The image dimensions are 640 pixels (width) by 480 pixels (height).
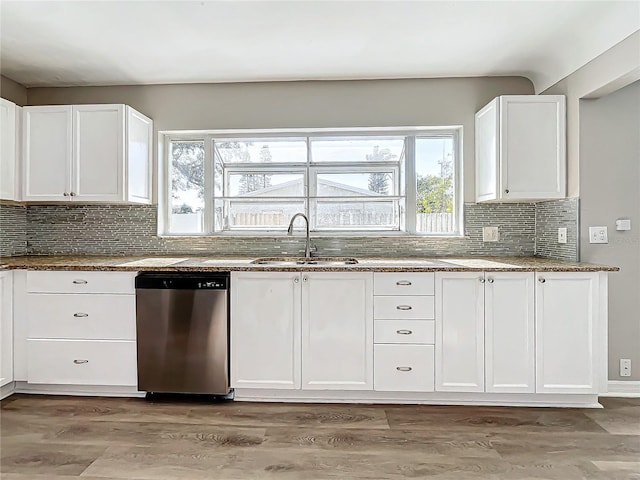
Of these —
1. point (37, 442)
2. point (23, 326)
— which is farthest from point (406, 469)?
point (23, 326)

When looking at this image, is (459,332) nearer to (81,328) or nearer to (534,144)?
(534,144)

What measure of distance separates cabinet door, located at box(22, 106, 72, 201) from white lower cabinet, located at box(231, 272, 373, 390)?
156 centimetres

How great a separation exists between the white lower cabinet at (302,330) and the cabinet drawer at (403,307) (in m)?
0.06

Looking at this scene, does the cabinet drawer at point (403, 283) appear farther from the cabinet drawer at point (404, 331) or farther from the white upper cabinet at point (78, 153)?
the white upper cabinet at point (78, 153)

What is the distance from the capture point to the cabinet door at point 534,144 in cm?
281

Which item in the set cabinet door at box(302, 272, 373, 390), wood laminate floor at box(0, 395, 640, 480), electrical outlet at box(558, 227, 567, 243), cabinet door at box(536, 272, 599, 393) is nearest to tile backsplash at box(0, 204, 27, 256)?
wood laminate floor at box(0, 395, 640, 480)

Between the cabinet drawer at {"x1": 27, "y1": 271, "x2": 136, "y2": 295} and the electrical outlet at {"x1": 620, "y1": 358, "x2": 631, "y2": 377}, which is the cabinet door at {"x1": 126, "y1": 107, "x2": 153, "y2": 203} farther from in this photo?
the electrical outlet at {"x1": 620, "y1": 358, "x2": 631, "y2": 377}

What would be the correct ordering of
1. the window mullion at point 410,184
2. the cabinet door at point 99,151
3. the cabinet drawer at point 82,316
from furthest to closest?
the window mullion at point 410,184 → the cabinet door at point 99,151 → the cabinet drawer at point 82,316

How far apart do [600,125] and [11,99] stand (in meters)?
4.32

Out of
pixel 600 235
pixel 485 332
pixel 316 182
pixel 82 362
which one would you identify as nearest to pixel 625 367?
pixel 600 235

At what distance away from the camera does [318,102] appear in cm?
328

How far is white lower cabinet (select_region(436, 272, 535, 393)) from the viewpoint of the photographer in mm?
2520

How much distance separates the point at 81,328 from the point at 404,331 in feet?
6.78

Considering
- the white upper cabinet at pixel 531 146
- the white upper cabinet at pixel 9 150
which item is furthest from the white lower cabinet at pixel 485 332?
the white upper cabinet at pixel 9 150
